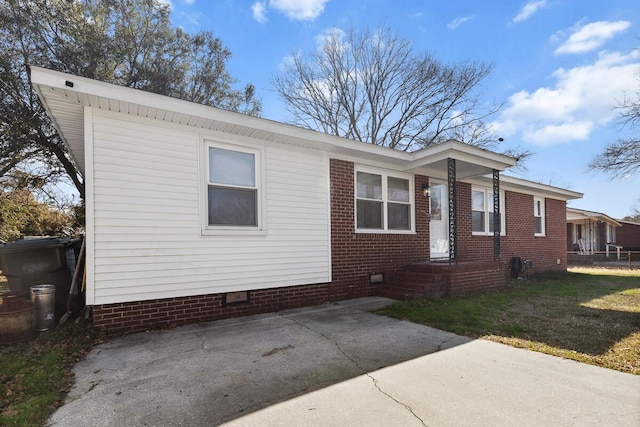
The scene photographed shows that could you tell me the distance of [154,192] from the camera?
493cm

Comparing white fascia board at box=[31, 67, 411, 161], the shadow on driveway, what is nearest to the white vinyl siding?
white fascia board at box=[31, 67, 411, 161]

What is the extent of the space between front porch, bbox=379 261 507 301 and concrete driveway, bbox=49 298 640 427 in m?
2.34

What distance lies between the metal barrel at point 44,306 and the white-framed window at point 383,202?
18.1ft

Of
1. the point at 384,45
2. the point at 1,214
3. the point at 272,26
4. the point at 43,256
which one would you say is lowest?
the point at 43,256

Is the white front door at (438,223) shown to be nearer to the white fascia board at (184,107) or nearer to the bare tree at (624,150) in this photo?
the white fascia board at (184,107)

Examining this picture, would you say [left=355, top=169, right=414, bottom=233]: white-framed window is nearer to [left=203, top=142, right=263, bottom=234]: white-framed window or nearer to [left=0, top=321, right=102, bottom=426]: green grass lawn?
[left=203, top=142, right=263, bottom=234]: white-framed window

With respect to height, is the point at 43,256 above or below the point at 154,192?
A: below

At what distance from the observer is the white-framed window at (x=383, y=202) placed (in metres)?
7.55

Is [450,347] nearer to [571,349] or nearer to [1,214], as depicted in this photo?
[571,349]

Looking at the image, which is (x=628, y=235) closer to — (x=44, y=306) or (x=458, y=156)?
(x=458, y=156)

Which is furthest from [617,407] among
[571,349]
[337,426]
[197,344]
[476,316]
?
[197,344]

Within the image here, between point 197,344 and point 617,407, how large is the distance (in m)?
4.20

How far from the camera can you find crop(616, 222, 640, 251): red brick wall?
2508 centimetres

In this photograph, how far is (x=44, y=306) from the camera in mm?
4633
